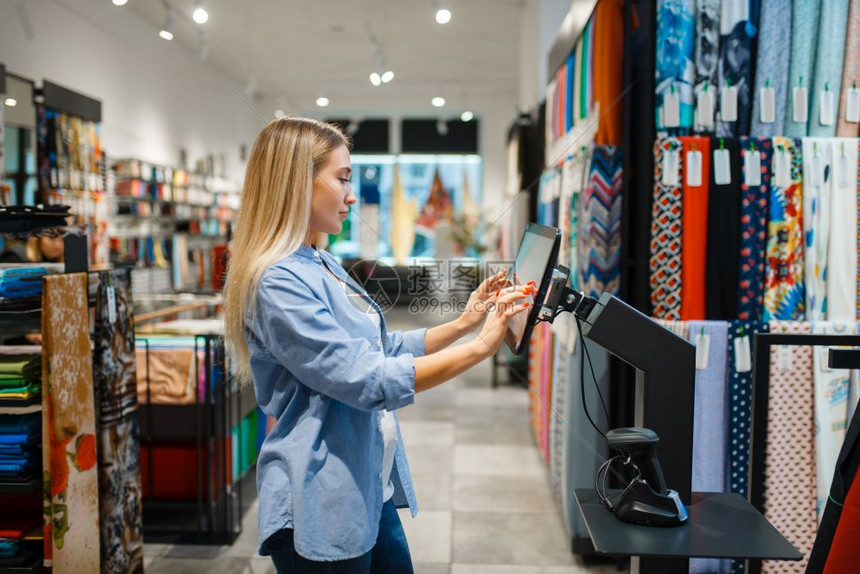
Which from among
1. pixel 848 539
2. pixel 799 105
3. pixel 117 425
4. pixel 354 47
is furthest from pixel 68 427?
pixel 354 47

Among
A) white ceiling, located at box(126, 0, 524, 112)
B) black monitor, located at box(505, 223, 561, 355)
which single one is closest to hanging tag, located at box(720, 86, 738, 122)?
black monitor, located at box(505, 223, 561, 355)

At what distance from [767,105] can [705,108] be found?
21cm

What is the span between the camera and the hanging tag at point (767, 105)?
232 centimetres

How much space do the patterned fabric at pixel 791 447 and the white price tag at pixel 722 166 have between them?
1.73 ft

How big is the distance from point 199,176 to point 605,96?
6.70 meters

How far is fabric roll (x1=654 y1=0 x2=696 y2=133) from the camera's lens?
2328 millimetres

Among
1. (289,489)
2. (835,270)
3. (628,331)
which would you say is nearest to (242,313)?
(289,489)

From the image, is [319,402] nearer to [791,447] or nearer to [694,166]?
[694,166]

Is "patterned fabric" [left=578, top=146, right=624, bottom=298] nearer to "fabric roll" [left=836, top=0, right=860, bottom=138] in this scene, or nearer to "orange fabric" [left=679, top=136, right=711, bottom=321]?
"orange fabric" [left=679, top=136, right=711, bottom=321]

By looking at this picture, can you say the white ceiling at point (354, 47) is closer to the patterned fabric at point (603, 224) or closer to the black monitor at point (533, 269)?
the patterned fabric at point (603, 224)

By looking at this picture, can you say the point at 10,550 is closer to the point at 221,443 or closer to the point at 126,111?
the point at 221,443

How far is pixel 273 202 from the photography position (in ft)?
4.27

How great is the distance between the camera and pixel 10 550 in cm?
211

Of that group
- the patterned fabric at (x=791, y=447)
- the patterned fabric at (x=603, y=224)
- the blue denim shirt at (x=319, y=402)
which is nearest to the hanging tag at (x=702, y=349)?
the patterned fabric at (x=791, y=447)
